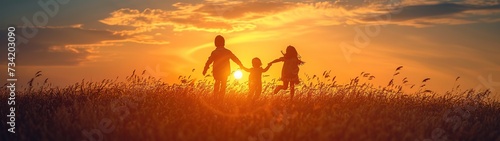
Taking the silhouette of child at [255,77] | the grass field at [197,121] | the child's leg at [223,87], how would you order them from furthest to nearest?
the silhouette of child at [255,77]
the child's leg at [223,87]
the grass field at [197,121]

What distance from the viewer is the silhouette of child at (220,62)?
41.3 ft

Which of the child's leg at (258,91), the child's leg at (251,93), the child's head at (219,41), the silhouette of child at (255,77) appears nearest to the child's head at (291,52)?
the silhouette of child at (255,77)

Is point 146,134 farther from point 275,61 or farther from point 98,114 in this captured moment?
point 275,61

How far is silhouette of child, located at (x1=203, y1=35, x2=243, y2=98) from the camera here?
12586mm

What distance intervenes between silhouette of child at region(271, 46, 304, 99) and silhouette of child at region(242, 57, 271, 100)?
0.50 m

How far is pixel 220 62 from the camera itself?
41.3 feet

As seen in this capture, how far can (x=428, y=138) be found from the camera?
726cm

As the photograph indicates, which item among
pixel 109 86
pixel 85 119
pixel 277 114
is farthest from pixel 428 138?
pixel 109 86

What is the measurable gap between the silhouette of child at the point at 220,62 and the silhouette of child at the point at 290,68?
164 centimetres

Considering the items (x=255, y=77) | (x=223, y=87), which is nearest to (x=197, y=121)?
(x=223, y=87)

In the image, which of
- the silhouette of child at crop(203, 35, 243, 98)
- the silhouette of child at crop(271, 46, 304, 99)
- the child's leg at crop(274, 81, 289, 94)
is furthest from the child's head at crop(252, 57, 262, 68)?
the silhouette of child at crop(203, 35, 243, 98)

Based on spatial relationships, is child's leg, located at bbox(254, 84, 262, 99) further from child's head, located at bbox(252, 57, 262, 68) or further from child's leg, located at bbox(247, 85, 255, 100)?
child's head, located at bbox(252, 57, 262, 68)

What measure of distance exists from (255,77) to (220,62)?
67.2 inches

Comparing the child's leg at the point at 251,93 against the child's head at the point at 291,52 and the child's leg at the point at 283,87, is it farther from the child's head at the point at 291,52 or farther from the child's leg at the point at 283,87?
the child's head at the point at 291,52
